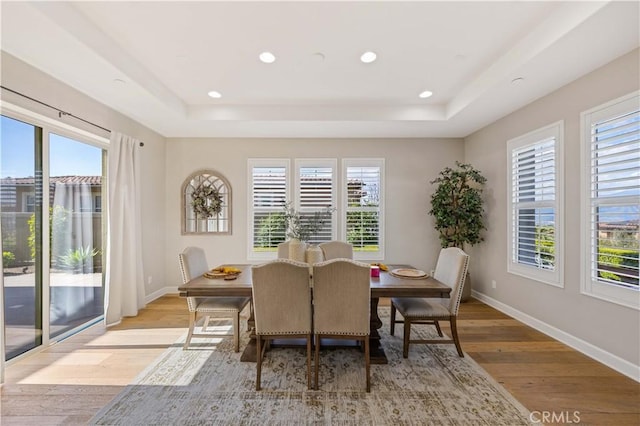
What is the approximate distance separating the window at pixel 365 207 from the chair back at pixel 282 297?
9.31 ft

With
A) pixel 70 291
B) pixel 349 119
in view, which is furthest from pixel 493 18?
pixel 70 291

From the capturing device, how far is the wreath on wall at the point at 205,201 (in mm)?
4953

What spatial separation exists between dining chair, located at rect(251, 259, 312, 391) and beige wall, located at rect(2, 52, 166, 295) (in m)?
2.63

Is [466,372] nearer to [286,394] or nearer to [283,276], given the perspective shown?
[286,394]

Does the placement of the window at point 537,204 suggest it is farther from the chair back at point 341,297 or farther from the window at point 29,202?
the window at point 29,202

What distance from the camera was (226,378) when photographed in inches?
95.1

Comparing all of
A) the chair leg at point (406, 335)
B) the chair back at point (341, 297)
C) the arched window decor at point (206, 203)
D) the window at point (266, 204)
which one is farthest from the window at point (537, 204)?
the arched window decor at point (206, 203)

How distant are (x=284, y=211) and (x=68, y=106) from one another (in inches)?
119

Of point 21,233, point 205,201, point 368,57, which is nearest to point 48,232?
point 21,233

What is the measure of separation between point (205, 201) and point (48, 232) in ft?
7.32

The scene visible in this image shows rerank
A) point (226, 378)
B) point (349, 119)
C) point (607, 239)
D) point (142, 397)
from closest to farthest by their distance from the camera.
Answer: point (142, 397) → point (226, 378) → point (607, 239) → point (349, 119)

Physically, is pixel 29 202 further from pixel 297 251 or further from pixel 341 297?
pixel 341 297

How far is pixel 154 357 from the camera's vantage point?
109 inches

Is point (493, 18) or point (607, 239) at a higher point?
point (493, 18)
